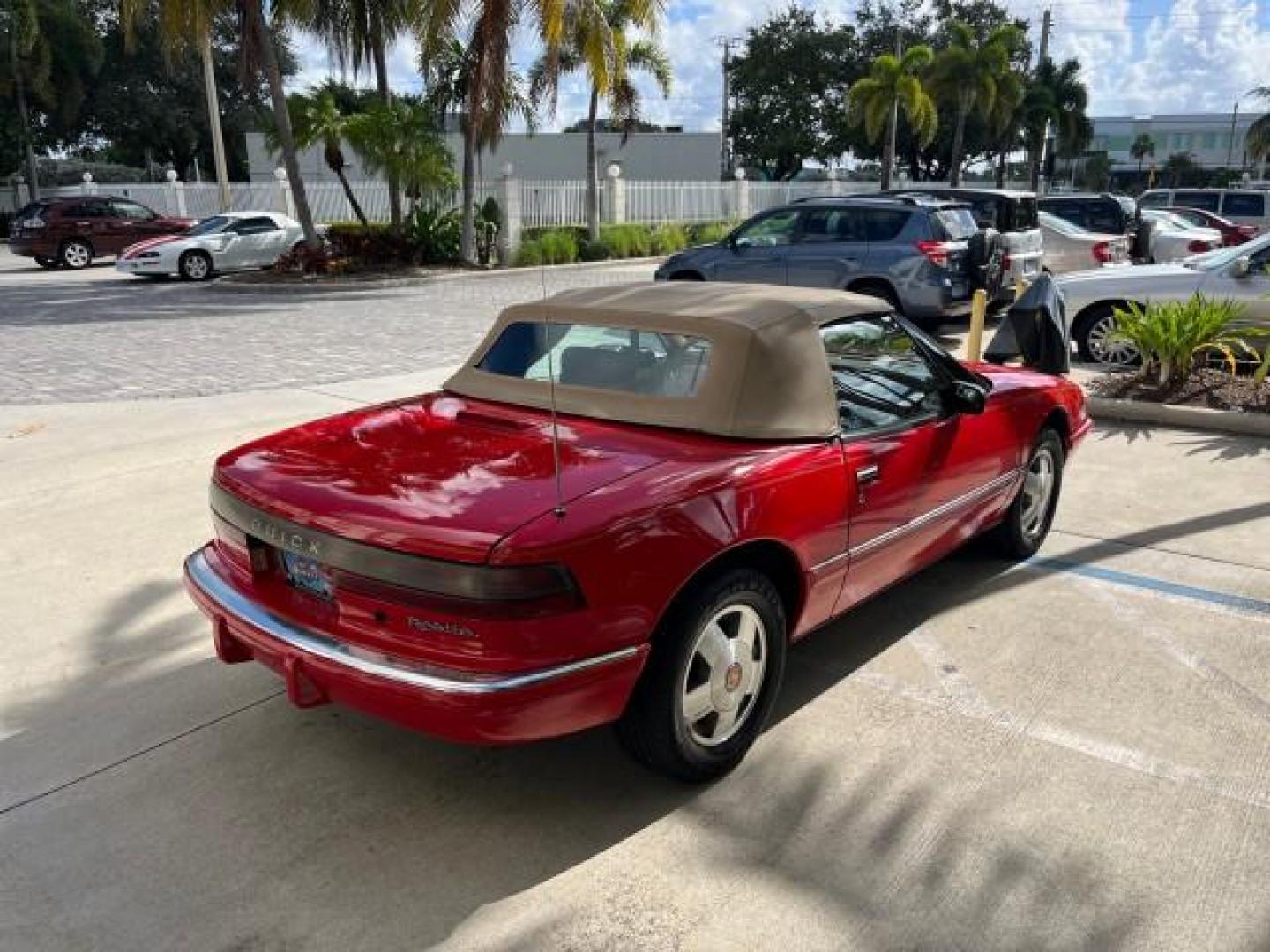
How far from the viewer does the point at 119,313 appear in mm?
15102

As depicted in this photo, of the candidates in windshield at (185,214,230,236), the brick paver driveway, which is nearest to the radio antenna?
the brick paver driveway

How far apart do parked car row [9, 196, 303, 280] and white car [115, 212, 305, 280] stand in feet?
0.06

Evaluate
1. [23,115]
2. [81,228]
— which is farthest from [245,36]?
[23,115]

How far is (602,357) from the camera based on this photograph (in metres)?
3.91

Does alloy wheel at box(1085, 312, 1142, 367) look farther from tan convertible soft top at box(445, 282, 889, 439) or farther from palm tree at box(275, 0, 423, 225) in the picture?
palm tree at box(275, 0, 423, 225)

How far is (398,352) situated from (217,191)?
22138mm

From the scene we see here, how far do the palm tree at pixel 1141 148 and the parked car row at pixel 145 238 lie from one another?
10074 cm

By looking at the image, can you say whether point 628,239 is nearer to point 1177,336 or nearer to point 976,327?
point 976,327

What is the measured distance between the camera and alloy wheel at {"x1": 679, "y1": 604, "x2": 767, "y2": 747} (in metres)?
3.19

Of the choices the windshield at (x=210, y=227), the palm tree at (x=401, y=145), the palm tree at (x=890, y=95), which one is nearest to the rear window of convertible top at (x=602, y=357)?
the palm tree at (x=401, y=145)

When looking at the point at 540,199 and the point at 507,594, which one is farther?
the point at 540,199

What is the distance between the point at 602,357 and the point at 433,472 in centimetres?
98

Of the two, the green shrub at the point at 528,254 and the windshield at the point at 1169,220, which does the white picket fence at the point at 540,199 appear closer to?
the green shrub at the point at 528,254

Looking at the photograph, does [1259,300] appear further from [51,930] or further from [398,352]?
[51,930]
